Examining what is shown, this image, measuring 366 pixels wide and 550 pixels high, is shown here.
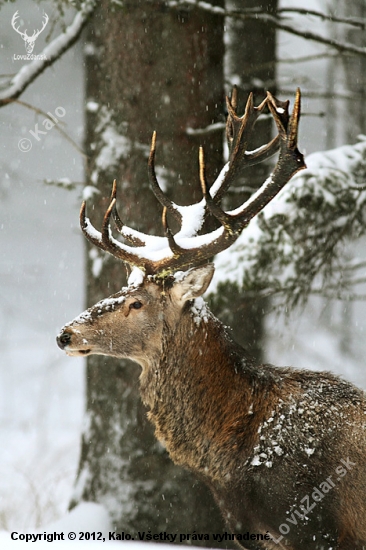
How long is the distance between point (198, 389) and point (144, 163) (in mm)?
2557

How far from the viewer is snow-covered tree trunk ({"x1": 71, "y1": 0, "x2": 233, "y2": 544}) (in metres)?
6.00

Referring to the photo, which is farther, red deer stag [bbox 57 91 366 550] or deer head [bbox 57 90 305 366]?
deer head [bbox 57 90 305 366]

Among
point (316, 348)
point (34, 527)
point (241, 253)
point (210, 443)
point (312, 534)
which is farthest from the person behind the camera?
point (316, 348)

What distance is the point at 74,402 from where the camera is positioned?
43.5ft

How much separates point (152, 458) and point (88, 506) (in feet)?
2.52

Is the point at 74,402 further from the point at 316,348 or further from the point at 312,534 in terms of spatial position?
the point at 312,534

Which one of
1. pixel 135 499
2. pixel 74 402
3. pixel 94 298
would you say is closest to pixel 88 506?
pixel 135 499

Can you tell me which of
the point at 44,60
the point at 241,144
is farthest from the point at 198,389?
the point at 44,60

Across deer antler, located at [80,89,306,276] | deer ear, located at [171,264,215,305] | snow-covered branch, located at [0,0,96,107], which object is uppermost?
snow-covered branch, located at [0,0,96,107]

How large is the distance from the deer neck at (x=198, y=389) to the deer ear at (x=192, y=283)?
118mm

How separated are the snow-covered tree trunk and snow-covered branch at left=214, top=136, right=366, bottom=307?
789 mm

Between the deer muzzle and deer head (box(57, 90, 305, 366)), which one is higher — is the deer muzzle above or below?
below

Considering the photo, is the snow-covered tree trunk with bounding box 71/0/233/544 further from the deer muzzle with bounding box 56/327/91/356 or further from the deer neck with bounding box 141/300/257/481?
the deer muzzle with bounding box 56/327/91/356

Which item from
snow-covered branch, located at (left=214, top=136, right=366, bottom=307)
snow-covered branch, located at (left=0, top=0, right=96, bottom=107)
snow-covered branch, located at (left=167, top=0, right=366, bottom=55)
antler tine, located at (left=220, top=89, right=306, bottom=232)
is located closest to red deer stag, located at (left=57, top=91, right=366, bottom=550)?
antler tine, located at (left=220, top=89, right=306, bottom=232)
